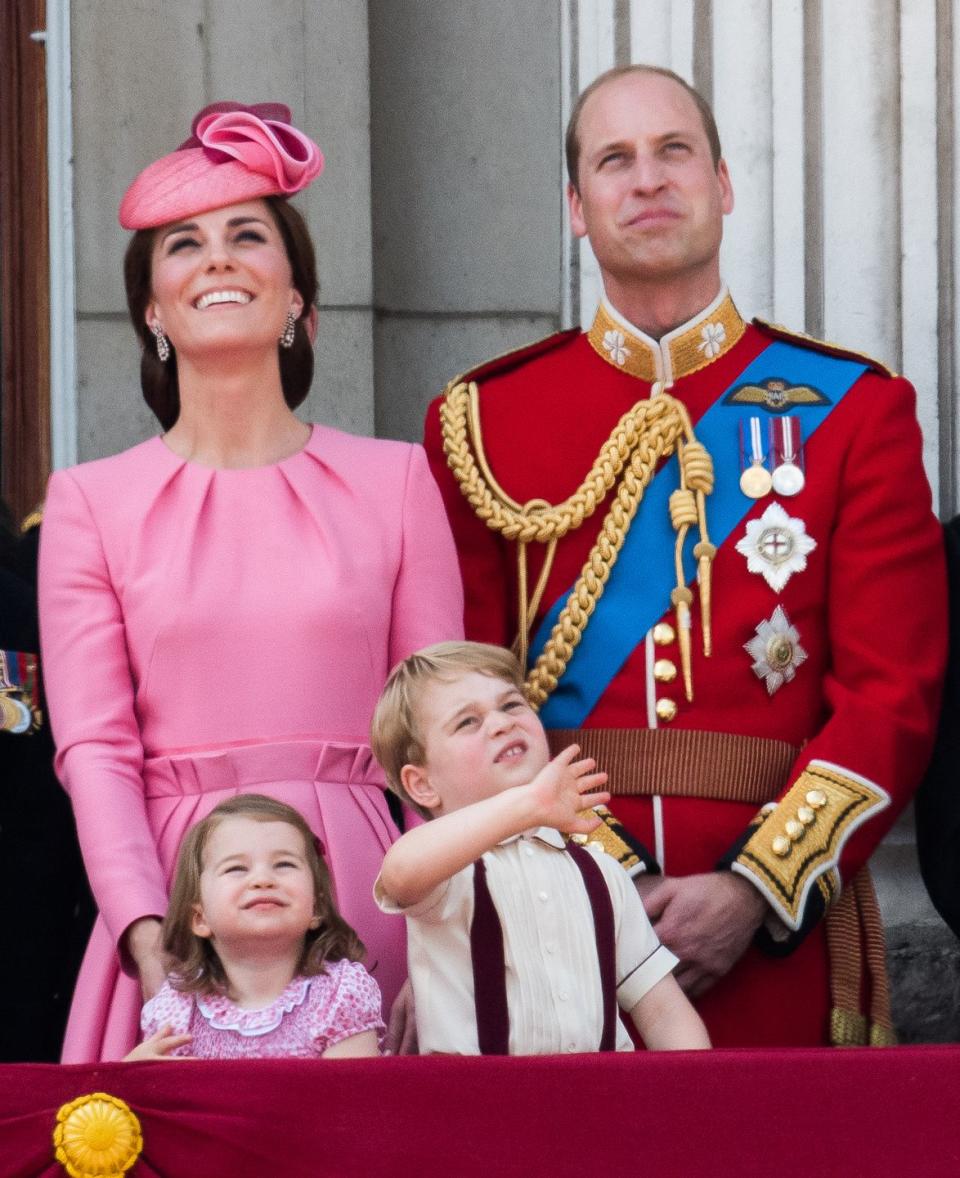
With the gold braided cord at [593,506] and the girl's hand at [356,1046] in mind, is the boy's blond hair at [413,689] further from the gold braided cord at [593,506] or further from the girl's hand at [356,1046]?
the gold braided cord at [593,506]

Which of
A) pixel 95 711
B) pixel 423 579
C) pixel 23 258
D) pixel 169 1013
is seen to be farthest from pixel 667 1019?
pixel 23 258

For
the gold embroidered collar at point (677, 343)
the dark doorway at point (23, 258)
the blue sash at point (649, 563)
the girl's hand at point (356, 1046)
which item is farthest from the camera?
the dark doorway at point (23, 258)

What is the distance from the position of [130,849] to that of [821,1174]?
95cm

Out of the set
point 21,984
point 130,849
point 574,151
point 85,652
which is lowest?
point 21,984

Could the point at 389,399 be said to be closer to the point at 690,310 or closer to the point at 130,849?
the point at 690,310

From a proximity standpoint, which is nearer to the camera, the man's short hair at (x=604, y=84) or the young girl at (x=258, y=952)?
the young girl at (x=258, y=952)

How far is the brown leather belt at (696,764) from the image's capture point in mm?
3379

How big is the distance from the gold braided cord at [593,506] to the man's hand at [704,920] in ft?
1.17

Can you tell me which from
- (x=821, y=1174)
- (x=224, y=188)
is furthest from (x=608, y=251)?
(x=821, y=1174)

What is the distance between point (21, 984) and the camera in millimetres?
3424

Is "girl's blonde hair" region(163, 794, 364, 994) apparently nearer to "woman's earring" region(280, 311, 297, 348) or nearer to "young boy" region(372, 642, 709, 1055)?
"young boy" region(372, 642, 709, 1055)

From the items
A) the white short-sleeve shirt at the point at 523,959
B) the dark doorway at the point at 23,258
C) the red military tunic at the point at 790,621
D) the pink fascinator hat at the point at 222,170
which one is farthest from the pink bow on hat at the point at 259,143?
the dark doorway at the point at 23,258

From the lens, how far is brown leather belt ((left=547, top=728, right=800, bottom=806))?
11.1ft

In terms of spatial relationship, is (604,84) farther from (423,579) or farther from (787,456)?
(423,579)
